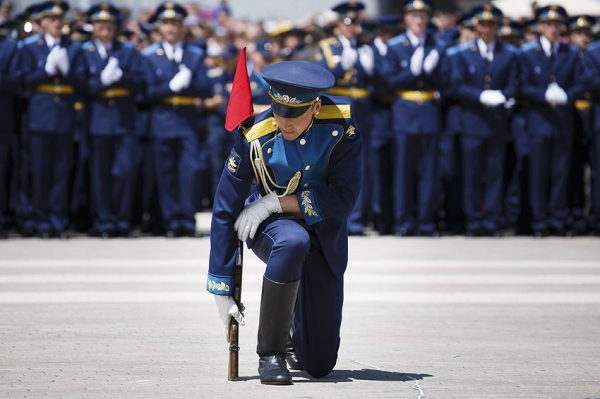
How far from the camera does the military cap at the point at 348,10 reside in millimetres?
13523

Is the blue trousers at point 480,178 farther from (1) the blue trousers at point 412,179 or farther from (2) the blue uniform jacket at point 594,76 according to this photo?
(2) the blue uniform jacket at point 594,76

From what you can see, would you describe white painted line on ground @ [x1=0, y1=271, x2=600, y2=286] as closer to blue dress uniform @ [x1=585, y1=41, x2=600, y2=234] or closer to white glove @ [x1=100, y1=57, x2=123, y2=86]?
white glove @ [x1=100, y1=57, x2=123, y2=86]

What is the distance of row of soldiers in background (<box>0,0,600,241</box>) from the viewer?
43.9 ft

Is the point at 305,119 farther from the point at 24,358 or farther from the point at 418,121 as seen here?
the point at 418,121

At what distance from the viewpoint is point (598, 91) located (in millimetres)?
14016

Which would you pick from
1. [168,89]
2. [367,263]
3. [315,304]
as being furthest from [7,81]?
[315,304]

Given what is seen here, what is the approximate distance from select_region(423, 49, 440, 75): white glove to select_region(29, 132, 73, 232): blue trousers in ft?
12.3

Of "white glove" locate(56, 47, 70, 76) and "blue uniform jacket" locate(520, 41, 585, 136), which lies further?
"blue uniform jacket" locate(520, 41, 585, 136)

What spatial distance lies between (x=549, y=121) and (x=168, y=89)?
410cm

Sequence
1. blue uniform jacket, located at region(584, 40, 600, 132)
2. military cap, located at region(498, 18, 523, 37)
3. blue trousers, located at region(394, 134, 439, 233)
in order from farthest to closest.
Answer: military cap, located at region(498, 18, 523, 37), blue uniform jacket, located at region(584, 40, 600, 132), blue trousers, located at region(394, 134, 439, 233)

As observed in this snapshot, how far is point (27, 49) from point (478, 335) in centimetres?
713

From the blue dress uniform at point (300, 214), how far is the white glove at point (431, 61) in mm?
Answer: 7303

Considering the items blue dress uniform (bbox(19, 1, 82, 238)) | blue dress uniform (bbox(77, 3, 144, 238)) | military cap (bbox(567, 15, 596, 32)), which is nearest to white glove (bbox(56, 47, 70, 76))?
blue dress uniform (bbox(19, 1, 82, 238))

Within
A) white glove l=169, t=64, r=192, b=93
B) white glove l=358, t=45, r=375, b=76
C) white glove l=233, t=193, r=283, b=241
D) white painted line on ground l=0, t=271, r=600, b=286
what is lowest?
white painted line on ground l=0, t=271, r=600, b=286
